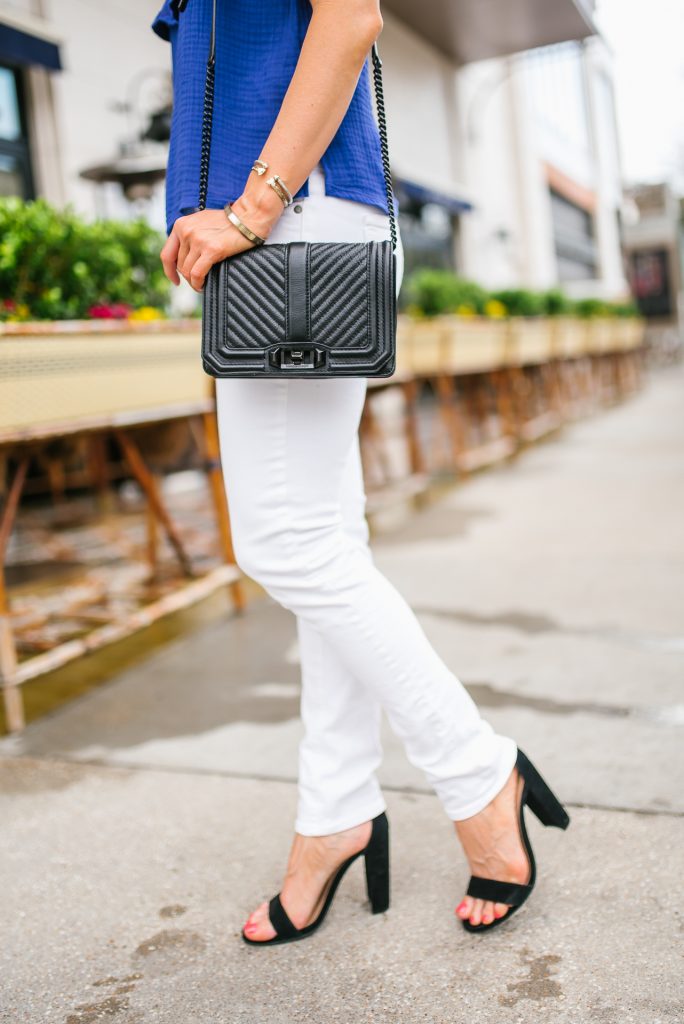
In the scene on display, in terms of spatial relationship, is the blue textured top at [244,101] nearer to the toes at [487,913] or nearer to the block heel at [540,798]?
the block heel at [540,798]

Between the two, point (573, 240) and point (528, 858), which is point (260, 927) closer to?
point (528, 858)

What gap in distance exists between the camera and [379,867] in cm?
151

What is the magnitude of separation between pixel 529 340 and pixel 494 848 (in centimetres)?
659

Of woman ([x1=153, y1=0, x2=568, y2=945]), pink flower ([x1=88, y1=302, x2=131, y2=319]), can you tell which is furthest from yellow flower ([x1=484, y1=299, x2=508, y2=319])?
woman ([x1=153, y1=0, x2=568, y2=945])

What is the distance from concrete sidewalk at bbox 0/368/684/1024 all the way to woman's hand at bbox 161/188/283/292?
98 cm

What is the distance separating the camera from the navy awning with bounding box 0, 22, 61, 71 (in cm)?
635

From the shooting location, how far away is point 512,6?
1285 cm

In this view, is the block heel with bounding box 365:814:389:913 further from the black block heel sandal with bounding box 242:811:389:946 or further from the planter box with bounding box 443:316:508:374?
the planter box with bounding box 443:316:508:374

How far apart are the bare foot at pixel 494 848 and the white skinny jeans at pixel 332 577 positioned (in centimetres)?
2

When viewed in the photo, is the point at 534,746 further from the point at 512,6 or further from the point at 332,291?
the point at 512,6

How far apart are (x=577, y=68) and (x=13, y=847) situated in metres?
27.2

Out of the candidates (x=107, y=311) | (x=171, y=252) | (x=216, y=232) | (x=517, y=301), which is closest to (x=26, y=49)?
(x=517, y=301)

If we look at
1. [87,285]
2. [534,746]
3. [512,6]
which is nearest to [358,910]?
[534,746]

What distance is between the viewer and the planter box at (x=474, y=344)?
18.8ft
